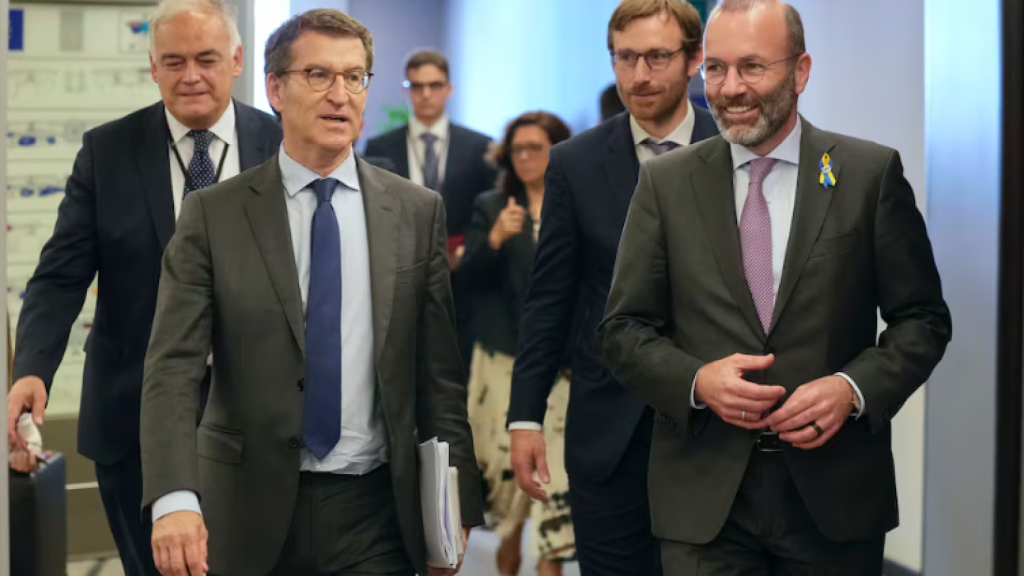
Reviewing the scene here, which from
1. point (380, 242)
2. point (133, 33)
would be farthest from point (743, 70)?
point (133, 33)

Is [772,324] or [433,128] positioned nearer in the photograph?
[772,324]

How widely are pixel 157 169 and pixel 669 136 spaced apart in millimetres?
1233

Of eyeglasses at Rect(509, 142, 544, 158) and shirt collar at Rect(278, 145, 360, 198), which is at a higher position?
eyeglasses at Rect(509, 142, 544, 158)

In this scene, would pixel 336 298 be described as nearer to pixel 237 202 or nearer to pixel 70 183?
pixel 237 202

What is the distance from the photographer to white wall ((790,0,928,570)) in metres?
5.52

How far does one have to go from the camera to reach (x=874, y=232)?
2684 mm

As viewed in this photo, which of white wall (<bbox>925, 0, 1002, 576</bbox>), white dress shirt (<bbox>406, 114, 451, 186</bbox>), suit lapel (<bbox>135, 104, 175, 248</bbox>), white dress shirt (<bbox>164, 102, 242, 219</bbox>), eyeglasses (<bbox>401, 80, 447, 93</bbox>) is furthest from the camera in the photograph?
eyeglasses (<bbox>401, 80, 447, 93</bbox>)

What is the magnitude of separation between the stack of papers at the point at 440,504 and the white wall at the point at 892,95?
298cm

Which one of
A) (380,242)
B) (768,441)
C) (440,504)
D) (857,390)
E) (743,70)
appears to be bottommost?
(440,504)

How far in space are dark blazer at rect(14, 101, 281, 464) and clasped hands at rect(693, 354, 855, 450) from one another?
4.85 ft

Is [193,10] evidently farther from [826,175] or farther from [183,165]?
[826,175]

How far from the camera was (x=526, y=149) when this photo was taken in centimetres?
588

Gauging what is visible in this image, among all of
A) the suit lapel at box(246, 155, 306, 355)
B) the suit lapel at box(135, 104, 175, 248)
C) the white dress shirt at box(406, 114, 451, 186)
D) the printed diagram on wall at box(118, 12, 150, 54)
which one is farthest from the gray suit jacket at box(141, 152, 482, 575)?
the white dress shirt at box(406, 114, 451, 186)

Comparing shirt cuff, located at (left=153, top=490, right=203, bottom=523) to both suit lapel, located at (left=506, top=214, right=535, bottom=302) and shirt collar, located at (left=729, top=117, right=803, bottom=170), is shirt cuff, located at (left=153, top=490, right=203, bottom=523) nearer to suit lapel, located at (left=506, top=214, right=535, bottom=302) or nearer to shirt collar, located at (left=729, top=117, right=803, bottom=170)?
shirt collar, located at (left=729, top=117, right=803, bottom=170)
